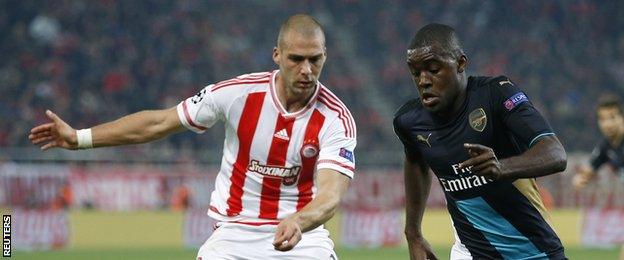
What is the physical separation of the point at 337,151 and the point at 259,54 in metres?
21.4

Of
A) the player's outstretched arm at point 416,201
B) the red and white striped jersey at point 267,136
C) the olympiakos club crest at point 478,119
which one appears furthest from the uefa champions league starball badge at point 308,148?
the olympiakos club crest at point 478,119

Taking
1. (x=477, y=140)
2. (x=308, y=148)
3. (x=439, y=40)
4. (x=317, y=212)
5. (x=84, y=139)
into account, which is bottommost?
(x=317, y=212)

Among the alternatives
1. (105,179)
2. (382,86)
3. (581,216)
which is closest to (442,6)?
(382,86)

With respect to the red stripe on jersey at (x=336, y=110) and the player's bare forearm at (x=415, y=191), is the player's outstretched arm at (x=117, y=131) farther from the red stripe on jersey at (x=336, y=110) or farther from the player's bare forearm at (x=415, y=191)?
the player's bare forearm at (x=415, y=191)

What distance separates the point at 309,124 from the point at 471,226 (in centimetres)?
129

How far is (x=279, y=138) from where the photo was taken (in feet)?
20.3

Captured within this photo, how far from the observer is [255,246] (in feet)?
20.2

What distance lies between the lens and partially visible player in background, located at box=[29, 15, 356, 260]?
6.09 m

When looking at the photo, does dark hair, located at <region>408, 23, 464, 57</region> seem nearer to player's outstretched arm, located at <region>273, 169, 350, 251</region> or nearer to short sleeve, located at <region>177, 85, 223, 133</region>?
player's outstretched arm, located at <region>273, 169, 350, 251</region>

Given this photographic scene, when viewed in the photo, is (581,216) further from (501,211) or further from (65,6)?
(501,211)

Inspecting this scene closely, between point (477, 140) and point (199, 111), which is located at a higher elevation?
point (199, 111)

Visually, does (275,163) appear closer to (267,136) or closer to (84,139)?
(267,136)

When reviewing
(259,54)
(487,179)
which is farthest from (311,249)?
(259,54)

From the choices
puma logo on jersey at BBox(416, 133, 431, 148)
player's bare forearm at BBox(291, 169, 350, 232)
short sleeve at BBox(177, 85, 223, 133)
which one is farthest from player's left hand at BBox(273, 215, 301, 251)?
A: short sleeve at BBox(177, 85, 223, 133)
